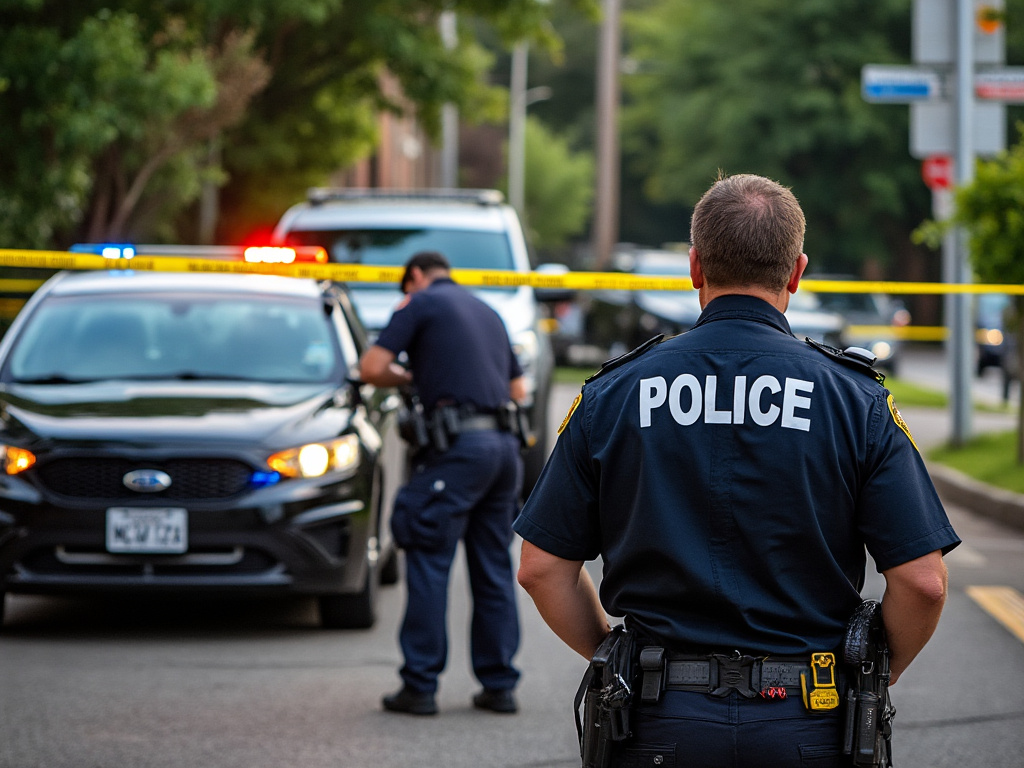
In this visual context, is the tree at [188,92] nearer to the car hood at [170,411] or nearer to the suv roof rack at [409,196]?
the suv roof rack at [409,196]

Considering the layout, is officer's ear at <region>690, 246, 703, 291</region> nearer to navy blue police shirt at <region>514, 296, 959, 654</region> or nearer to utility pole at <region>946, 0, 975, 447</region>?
navy blue police shirt at <region>514, 296, 959, 654</region>

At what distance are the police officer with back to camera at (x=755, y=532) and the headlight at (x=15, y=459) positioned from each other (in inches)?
175

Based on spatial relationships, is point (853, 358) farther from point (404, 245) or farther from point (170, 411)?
point (404, 245)

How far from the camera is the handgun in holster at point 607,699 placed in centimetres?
273

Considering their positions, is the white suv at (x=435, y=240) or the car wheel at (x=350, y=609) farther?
the white suv at (x=435, y=240)

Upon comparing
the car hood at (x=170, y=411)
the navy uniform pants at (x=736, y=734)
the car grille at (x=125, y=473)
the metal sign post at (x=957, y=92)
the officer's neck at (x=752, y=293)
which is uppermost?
the metal sign post at (x=957, y=92)

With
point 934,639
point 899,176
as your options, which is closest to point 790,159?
point 899,176

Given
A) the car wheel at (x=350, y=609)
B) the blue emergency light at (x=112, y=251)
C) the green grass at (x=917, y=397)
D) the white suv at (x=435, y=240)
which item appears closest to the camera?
the car wheel at (x=350, y=609)

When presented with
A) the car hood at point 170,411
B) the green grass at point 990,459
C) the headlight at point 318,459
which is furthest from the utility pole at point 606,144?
the headlight at point 318,459

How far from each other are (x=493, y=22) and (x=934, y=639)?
14.2 metres

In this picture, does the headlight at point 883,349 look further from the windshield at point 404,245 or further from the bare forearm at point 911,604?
the bare forearm at point 911,604

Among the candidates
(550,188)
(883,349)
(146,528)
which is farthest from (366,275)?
(550,188)

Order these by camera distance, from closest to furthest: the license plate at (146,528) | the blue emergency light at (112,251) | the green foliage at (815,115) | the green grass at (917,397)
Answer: the license plate at (146,528) → the blue emergency light at (112,251) → the green grass at (917,397) → the green foliage at (815,115)

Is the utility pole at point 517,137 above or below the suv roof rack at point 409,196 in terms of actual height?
above
